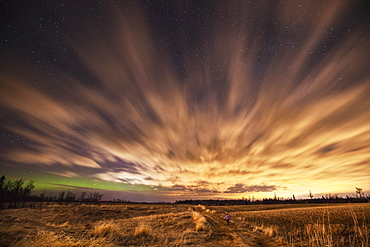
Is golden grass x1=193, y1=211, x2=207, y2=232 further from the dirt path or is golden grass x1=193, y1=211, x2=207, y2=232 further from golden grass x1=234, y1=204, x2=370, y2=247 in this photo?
golden grass x1=234, y1=204, x2=370, y2=247

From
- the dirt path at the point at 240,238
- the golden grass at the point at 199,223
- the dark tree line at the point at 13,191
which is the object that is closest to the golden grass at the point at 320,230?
the dirt path at the point at 240,238

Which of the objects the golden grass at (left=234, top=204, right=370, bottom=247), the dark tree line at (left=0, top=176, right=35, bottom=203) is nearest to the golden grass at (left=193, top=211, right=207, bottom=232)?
the golden grass at (left=234, top=204, right=370, bottom=247)

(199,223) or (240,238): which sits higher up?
(199,223)

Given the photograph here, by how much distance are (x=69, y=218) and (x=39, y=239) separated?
35614 millimetres

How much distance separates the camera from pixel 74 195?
174m

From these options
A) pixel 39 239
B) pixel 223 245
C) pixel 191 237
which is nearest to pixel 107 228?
pixel 39 239

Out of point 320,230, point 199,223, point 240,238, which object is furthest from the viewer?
point 199,223

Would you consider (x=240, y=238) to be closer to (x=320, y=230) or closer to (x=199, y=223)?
(x=199, y=223)

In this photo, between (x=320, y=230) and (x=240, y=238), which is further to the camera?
(x=320, y=230)

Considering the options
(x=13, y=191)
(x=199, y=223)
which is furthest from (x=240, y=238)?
(x=13, y=191)

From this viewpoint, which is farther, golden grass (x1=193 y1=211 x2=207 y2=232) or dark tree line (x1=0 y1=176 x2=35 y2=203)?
dark tree line (x1=0 y1=176 x2=35 y2=203)

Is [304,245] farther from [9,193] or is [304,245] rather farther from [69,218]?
[9,193]

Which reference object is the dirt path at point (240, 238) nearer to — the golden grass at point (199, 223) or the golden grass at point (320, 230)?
the golden grass at point (199, 223)

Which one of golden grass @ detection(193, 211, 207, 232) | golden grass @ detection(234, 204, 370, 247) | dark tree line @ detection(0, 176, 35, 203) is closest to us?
golden grass @ detection(234, 204, 370, 247)
